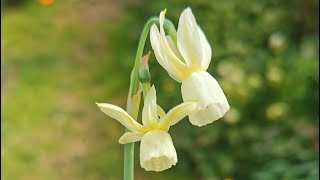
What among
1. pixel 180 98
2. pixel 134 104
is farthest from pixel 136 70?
pixel 180 98

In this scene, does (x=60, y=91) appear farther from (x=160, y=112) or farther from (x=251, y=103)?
(x=160, y=112)

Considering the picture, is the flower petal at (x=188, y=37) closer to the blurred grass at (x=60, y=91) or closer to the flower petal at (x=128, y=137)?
the flower petal at (x=128, y=137)

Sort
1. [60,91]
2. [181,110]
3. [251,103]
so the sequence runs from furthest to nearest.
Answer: [60,91] → [251,103] → [181,110]

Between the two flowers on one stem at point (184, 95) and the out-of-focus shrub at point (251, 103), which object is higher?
the out-of-focus shrub at point (251, 103)

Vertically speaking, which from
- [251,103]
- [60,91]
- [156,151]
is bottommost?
[156,151]

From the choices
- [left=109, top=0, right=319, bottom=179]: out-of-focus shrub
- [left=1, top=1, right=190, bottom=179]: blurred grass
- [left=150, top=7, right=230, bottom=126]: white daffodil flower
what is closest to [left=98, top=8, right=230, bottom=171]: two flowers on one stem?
[left=150, top=7, right=230, bottom=126]: white daffodil flower

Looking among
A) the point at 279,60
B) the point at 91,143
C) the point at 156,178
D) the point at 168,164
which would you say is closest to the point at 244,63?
the point at 279,60

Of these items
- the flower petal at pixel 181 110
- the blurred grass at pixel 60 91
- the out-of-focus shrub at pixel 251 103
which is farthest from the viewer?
the blurred grass at pixel 60 91

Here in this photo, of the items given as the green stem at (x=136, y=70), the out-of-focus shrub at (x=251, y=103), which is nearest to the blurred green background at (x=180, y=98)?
the out-of-focus shrub at (x=251, y=103)
